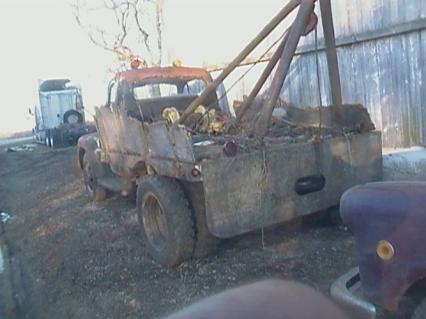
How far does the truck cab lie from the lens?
87.8 inches

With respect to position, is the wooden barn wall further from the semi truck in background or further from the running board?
the semi truck in background

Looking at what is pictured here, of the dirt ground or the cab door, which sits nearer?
the dirt ground

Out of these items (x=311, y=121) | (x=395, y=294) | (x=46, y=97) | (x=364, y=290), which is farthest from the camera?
(x=46, y=97)

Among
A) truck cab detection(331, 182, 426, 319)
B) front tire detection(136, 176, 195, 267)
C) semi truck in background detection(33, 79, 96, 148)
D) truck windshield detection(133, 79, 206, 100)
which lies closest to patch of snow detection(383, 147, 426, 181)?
front tire detection(136, 176, 195, 267)

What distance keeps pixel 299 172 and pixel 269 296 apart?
10.9 ft

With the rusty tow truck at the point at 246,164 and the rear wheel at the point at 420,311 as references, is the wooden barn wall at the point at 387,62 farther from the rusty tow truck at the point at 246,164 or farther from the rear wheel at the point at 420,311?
the rear wheel at the point at 420,311

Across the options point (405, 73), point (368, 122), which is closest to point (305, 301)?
point (368, 122)

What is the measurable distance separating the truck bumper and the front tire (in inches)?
102

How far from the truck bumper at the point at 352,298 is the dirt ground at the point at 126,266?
5.21 feet

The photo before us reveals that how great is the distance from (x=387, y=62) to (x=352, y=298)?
5.64 m

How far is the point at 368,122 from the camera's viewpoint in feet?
18.8

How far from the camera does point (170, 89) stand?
27.7 ft

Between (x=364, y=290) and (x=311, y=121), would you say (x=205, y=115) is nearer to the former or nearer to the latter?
(x=311, y=121)

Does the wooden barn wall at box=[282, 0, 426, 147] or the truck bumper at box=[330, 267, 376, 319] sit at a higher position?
the wooden barn wall at box=[282, 0, 426, 147]
